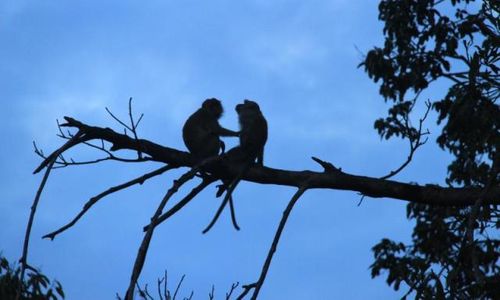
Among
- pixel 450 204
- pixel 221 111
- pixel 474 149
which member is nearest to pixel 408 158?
pixel 450 204

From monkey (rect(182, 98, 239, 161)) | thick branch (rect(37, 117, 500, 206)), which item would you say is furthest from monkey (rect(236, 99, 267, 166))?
thick branch (rect(37, 117, 500, 206))

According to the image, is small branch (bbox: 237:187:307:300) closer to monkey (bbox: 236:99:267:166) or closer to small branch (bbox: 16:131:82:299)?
small branch (bbox: 16:131:82:299)

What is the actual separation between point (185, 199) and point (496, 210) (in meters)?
3.40

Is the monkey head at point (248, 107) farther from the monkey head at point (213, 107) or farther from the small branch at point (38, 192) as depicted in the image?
the small branch at point (38, 192)

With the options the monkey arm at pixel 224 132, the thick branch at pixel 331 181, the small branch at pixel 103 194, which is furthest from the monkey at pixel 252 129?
the small branch at pixel 103 194

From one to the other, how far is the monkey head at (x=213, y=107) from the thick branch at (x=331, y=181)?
357cm

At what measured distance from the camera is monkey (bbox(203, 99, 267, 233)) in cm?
627

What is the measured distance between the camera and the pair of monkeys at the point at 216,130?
27.6 ft

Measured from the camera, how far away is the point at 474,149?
12.9 metres

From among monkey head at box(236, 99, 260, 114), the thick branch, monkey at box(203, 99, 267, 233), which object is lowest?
the thick branch

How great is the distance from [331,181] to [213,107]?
4106mm

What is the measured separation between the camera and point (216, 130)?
9.16 meters

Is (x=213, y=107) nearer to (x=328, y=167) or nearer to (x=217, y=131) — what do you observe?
(x=217, y=131)

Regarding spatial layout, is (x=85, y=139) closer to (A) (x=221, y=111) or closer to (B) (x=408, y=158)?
(B) (x=408, y=158)
